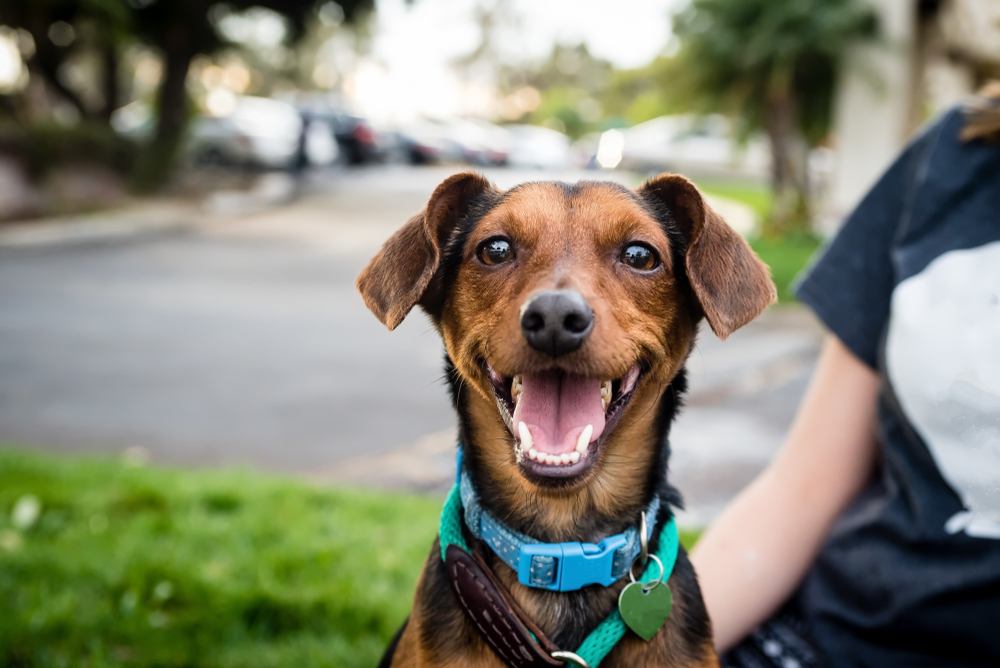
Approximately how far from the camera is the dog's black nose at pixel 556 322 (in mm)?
1823

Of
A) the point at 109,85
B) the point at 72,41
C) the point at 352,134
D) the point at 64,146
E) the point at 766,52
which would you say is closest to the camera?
the point at 766,52

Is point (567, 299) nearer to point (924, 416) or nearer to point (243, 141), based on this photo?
point (924, 416)

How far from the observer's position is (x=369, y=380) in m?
8.32

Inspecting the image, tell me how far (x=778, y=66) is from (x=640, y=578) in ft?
44.9

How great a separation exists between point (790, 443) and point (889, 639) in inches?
20.5

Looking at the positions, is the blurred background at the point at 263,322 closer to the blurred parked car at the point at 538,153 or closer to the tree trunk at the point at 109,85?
the tree trunk at the point at 109,85

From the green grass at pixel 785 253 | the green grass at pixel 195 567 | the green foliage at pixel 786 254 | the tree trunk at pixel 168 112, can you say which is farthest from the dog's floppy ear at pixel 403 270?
the tree trunk at pixel 168 112

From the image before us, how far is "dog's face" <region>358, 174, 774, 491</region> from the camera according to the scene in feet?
6.16

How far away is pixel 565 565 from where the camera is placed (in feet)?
6.26

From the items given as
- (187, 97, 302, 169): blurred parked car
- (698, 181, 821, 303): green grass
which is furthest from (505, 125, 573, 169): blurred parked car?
(698, 181, 821, 303): green grass

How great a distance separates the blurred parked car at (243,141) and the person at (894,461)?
2544 centimetres

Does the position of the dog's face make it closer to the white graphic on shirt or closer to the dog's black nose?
the dog's black nose

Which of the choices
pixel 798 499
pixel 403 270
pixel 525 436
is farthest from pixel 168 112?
pixel 525 436

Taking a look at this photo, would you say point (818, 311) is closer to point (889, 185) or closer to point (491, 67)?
point (889, 185)
